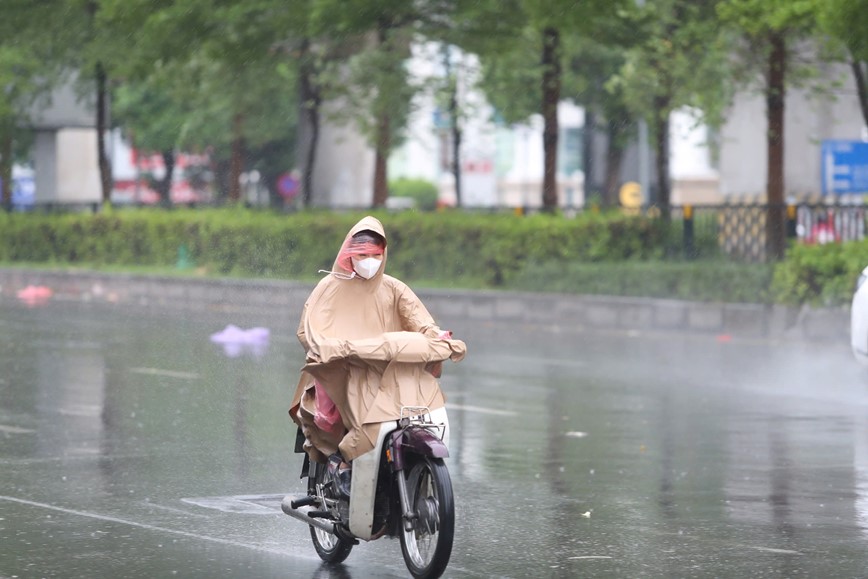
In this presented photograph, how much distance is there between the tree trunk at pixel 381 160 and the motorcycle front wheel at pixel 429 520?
24604mm

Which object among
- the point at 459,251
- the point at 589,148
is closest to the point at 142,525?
the point at 459,251

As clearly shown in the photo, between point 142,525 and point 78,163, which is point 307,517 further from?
point 78,163

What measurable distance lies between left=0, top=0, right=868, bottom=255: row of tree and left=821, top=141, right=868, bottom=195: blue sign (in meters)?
1.43

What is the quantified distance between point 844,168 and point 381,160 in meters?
10.1

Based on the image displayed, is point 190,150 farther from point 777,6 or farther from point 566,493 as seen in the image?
point 566,493

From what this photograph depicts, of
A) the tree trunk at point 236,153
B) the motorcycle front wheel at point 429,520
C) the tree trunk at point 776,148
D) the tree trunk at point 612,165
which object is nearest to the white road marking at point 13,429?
the motorcycle front wheel at point 429,520

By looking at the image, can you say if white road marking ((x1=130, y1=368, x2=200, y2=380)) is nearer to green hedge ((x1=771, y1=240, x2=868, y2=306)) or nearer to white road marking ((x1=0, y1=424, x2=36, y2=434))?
white road marking ((x1=0, y1=424, x2=36, y2=434))

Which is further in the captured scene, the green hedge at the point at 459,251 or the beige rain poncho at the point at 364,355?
the green hedge at the point at 459,251

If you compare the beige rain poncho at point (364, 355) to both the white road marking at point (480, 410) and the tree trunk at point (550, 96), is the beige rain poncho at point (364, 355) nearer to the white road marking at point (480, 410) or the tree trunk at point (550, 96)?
the white road marking at point (480, 410)

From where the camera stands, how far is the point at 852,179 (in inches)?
1076

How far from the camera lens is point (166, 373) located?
55.0 ft

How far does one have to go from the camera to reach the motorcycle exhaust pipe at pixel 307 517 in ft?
25.1

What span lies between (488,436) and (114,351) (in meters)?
7.59

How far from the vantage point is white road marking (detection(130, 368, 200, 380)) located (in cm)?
1648
